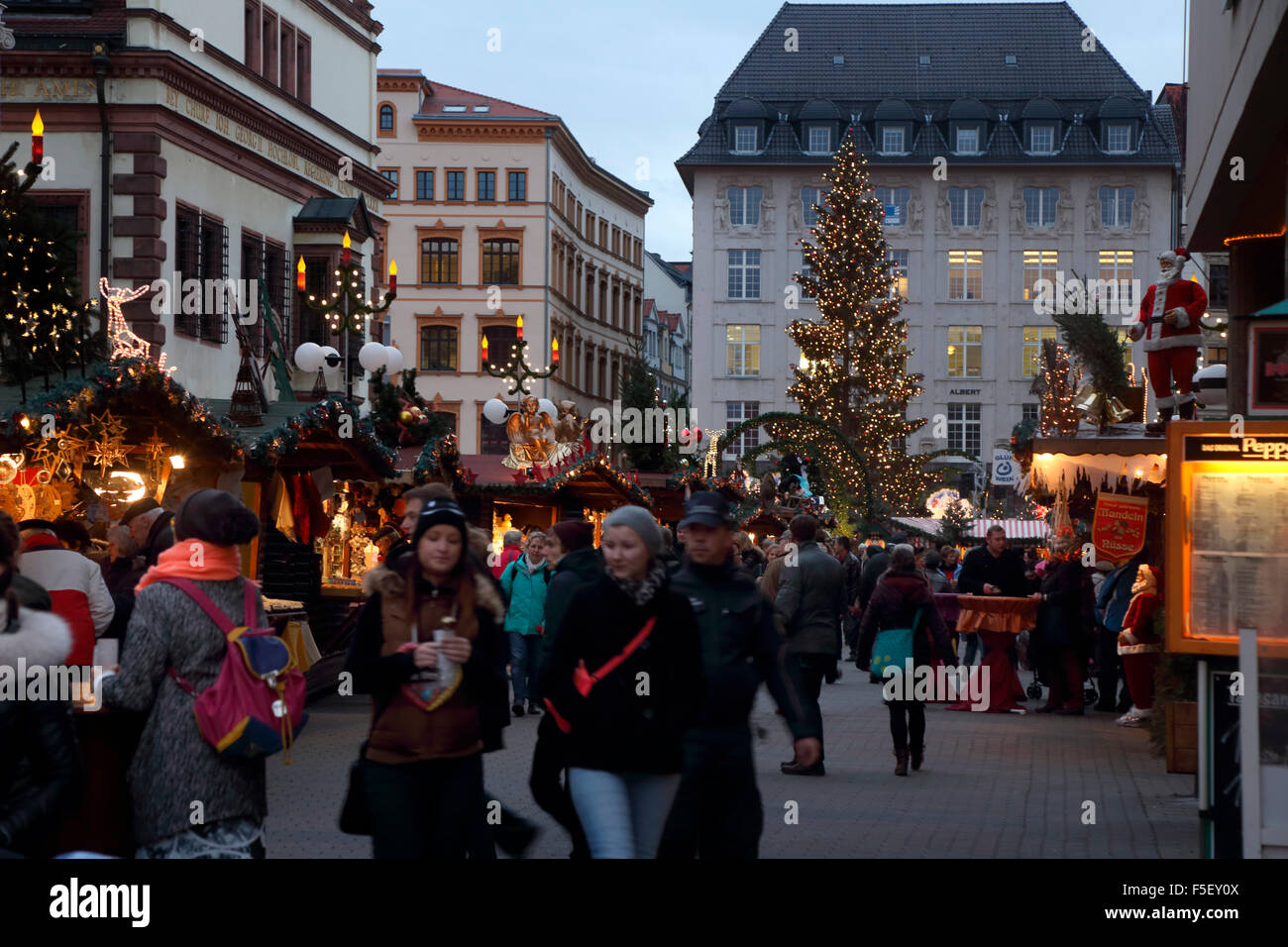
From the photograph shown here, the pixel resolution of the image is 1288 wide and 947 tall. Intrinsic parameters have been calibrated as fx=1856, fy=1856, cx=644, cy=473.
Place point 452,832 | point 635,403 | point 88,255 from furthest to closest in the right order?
point 635,403 < point 88,255 < point 452,832

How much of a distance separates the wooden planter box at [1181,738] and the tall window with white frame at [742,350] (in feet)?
229

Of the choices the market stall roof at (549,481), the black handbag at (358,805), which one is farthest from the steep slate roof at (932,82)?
the black handbag at (358,805)

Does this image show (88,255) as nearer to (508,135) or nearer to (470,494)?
(470,494)

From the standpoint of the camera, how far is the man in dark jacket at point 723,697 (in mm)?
7047

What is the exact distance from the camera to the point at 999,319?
267 feet

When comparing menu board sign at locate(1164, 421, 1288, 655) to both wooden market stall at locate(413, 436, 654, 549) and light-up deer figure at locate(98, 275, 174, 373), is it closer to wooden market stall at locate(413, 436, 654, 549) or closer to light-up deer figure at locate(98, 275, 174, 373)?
light-up deer figure at locate(98, 275, 174, 373)

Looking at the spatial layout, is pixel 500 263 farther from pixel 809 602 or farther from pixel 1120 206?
pixel 809 602

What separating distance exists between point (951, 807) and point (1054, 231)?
71.9 meters

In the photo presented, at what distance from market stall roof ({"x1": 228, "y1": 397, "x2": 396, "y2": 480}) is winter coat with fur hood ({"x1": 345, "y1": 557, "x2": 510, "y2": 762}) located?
11.3 meters

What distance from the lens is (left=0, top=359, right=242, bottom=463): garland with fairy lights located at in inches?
566

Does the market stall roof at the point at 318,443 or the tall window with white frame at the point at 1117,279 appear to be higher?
the tall window with white frame at the point at 1117,279

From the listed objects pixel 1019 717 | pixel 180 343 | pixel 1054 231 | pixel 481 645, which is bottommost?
pixel 1019 717

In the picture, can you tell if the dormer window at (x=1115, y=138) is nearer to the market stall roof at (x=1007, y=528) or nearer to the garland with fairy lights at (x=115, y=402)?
the market stall roof at (x=1007, y=528)
